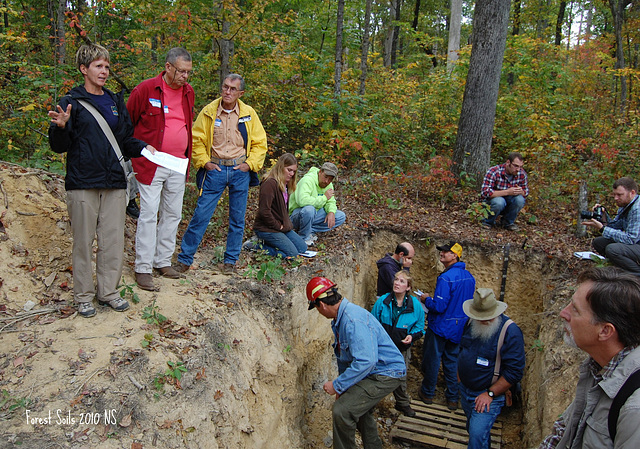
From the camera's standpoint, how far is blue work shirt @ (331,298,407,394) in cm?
432

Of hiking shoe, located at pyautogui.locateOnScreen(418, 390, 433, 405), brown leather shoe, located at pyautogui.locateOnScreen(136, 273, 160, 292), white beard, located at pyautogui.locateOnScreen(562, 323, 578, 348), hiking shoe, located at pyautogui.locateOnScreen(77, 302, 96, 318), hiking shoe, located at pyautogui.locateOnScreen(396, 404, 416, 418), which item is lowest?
hiking shoe, located at pyautogui.locateOnScreen(418, 390, 433, 405)

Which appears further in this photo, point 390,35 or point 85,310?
point 390,35

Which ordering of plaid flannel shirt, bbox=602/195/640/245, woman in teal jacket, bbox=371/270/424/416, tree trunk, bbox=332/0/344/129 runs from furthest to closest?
tree trunk, bbox=332/0/344/129 < woman in teal jacket, bbox=371/270/424/416 < plaid flannel shirt, bbox=602/195/640/245

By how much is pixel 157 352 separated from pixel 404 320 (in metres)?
3.43

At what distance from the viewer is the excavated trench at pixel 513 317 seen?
5707 mm

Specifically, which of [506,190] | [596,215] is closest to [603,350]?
[596,215]

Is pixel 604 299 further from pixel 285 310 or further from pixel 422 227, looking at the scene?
pixel 422 227

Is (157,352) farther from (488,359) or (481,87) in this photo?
(481,87)

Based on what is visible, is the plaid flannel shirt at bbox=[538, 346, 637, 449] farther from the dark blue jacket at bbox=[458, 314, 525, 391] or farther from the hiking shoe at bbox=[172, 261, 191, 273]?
the hiking shoe at bbox=[172, 261, 191, 273]

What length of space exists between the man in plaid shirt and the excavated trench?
0.90m

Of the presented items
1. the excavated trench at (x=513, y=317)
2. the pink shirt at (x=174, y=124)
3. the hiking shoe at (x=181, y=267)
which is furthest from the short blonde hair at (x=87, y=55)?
the excavated trench at (x=513, y=317)

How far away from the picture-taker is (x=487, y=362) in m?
4.94

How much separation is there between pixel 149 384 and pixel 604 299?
132 inches

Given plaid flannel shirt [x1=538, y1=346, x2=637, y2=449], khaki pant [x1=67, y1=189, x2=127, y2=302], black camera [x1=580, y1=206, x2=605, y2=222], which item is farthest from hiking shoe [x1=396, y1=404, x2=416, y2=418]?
khaki pant [x1=67, y1=189, x2=127, y2=302]
